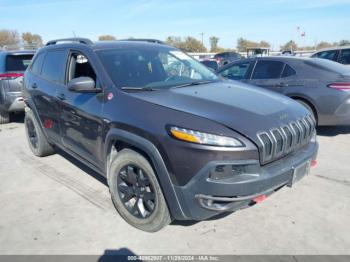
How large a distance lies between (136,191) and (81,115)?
109 cm

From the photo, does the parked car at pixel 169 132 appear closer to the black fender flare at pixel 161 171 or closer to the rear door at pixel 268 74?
the black fender flare at pixel 161 171

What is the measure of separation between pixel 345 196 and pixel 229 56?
83.2 feet

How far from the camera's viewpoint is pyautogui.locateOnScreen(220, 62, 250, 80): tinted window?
677 cm

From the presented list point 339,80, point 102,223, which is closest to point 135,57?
point 102,223

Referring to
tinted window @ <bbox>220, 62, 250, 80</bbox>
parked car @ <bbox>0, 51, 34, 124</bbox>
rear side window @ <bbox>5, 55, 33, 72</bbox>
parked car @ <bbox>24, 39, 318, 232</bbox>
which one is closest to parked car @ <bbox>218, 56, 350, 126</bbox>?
tinted window @ <bbox>220, 62, 250, 80</bbox>

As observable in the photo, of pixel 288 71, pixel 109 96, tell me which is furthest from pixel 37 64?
pixel 288 71

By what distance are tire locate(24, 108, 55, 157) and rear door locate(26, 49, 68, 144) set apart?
0.34 metres

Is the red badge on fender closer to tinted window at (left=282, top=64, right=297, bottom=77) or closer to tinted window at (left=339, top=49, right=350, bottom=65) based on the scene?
tinted window at (left=282, top=64, right=297, bottom=77)

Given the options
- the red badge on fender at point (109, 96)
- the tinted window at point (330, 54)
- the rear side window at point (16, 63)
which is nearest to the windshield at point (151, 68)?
the red badge on fender at point (109, 96)

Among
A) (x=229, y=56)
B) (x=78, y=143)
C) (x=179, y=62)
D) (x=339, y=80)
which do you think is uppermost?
(x=179, y=62)

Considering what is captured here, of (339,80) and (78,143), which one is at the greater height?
(339,80)

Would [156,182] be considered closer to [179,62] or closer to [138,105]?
[138,105]

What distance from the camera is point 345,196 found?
362cm

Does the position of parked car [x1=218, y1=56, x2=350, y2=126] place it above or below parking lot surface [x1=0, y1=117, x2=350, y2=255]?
above
